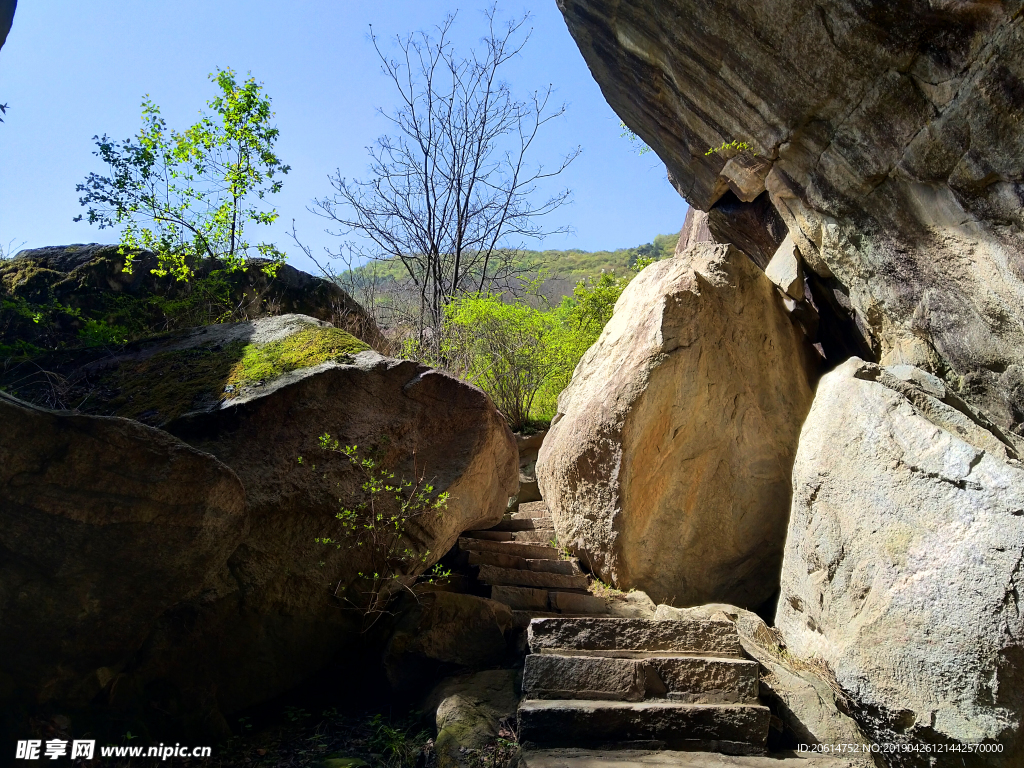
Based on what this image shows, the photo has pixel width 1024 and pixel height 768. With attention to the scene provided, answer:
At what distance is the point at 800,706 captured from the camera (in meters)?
4.54

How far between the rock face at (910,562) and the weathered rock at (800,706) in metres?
0.13

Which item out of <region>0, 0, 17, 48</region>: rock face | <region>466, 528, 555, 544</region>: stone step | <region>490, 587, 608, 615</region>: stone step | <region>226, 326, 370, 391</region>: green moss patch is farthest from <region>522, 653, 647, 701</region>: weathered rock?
<region>0, 0, 17, 48</region>: rock face

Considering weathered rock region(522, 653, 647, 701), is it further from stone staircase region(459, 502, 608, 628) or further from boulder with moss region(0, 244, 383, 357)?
boulder with moss region(0, 244, 383, 357)

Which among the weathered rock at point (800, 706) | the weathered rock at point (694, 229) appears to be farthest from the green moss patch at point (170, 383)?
the weathered rock at point (694, 229)

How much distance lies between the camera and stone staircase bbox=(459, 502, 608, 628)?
243 inches

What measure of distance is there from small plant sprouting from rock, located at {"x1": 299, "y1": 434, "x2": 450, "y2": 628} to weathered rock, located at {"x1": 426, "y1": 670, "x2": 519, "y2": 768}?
0.80 m

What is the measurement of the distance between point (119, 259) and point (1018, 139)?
28.9 ft

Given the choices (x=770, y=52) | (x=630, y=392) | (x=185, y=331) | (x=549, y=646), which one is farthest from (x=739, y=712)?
(x=770, y=52)

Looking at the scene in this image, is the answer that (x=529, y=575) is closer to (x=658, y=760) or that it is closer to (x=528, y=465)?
(x=658, y=760)

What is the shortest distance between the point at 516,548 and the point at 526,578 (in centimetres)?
91

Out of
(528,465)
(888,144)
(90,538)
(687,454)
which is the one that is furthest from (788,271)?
(90,538)

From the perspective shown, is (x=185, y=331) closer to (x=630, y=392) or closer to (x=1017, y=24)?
(x=630, y=392)

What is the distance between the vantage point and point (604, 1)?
8594 millimetres

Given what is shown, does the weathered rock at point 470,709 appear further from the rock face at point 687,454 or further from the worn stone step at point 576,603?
the rock face at point 687,454
